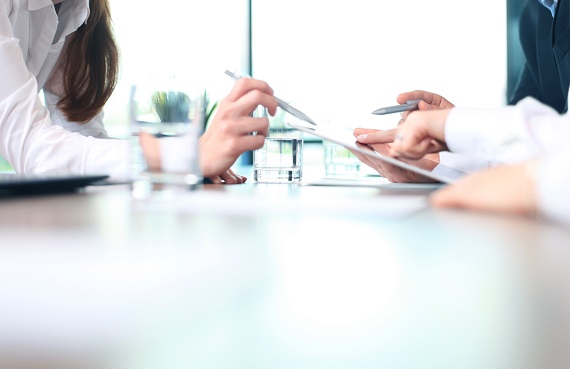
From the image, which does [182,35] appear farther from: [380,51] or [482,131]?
[482,131]

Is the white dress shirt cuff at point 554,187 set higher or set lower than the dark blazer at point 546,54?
lower

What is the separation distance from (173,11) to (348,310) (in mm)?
4522

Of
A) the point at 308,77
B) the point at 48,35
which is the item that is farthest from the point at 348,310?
the point at 308,77

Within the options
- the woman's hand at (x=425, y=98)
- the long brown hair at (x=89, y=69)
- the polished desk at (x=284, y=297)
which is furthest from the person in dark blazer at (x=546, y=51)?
the polished desk at (x=284, y=297)

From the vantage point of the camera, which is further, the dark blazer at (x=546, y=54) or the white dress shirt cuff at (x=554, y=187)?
the dark blazer at (x=546, y=54)

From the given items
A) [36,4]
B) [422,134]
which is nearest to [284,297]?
[422,134]

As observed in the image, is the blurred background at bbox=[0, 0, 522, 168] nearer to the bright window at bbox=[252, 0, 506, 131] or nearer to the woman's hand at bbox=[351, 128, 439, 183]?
the bright window at bbox=[252, 0, 506, 131]

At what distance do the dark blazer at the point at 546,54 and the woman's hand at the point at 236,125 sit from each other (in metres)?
1.39

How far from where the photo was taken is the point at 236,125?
38.7 inches

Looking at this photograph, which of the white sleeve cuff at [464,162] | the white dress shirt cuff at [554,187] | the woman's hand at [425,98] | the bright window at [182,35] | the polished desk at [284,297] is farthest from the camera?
the bright window at [182,35]

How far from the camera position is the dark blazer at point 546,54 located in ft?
6.68

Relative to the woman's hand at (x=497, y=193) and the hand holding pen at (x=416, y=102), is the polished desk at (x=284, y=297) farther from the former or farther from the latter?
the hand holding pen at (x=416, y=102)

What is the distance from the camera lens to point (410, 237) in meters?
0.41

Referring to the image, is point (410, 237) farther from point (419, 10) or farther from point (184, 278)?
point (419, 10)
